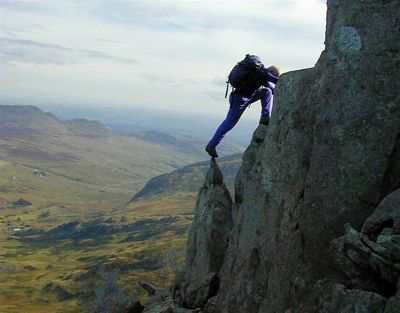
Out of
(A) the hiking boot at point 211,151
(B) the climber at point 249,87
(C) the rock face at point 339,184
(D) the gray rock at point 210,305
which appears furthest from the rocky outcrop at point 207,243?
(C) the rock face at point 339,184

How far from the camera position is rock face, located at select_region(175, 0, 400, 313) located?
56.9 feet

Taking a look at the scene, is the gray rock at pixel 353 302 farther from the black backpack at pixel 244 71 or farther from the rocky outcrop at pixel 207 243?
the black backpack at pixel 244 71

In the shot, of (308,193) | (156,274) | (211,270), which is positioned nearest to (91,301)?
(156,274)

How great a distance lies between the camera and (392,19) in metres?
19.7

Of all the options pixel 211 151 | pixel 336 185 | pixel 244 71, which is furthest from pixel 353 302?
pixel 211 151

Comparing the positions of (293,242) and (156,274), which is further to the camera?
(156,274)

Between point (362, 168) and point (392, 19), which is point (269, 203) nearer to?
point (362, 168)

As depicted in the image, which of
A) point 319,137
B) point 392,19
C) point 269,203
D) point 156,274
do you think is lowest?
point 156,274

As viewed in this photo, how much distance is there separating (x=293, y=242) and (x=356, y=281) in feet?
12.3

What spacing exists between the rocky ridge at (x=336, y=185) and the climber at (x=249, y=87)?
4.08 m

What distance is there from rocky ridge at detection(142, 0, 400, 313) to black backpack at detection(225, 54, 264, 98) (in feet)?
13.3

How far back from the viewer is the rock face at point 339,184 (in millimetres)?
17328

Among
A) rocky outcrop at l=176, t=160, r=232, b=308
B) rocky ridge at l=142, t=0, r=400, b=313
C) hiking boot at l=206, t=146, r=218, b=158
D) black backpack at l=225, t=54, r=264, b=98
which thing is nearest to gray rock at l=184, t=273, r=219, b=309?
rocky outcrop at l=176, t=160, r=232, b=308

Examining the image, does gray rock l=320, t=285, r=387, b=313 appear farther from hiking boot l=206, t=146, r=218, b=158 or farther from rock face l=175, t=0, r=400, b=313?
hiking boot l=206, t=146, r=218, b=158
